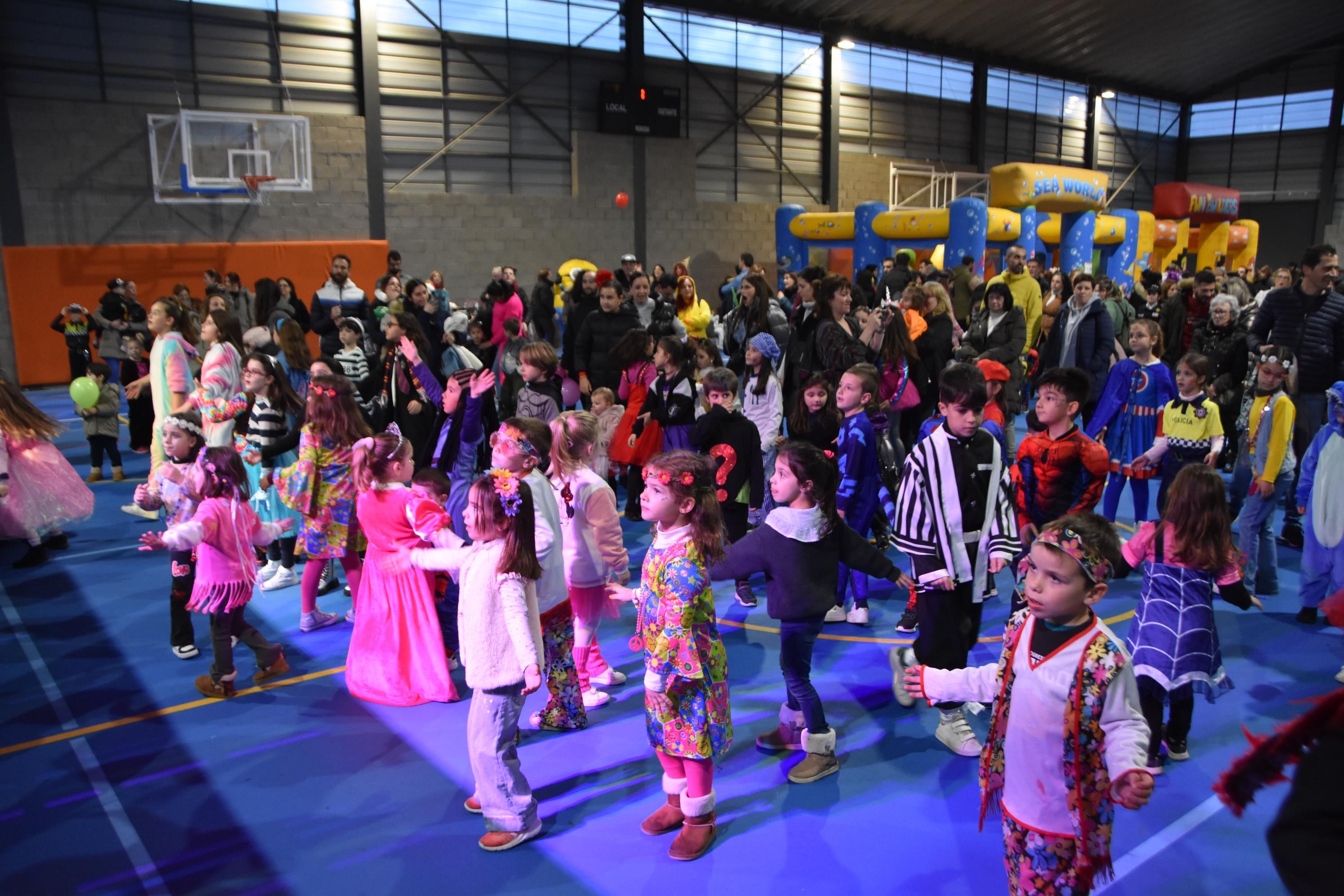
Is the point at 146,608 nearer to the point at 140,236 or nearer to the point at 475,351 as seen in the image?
the point at 475,351

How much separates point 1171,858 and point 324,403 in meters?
4.75

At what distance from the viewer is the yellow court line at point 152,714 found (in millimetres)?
4129

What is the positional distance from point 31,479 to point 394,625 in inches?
143

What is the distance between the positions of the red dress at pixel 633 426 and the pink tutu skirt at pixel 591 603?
2.49 meters

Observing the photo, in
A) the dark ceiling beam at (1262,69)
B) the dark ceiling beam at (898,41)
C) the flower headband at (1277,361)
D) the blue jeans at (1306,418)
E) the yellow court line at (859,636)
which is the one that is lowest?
the yellow court line at (859,636)

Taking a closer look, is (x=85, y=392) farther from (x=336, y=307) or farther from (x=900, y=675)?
(x=900, y=675)

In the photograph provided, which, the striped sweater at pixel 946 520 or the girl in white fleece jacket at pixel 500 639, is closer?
the girl in white fleece jacket at pixel 500 639

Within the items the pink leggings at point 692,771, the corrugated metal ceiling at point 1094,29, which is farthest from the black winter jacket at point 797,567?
the corrugated metal ceiling at point 1094,29

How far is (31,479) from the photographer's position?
6.20m

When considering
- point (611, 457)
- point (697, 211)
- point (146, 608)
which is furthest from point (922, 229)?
point (146, 608)

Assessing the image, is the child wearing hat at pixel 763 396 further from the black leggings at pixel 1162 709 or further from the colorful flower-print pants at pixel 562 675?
the black leggings at pixel 1162 709

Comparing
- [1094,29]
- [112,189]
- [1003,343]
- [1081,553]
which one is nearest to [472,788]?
[1081,553]

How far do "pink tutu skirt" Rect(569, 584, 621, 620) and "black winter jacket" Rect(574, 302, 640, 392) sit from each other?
3447 millimetres

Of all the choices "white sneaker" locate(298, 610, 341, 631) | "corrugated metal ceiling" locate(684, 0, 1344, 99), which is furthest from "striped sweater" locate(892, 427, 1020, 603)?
"corrugated metal ceiling" locate(684, 0, 1344, 99)
